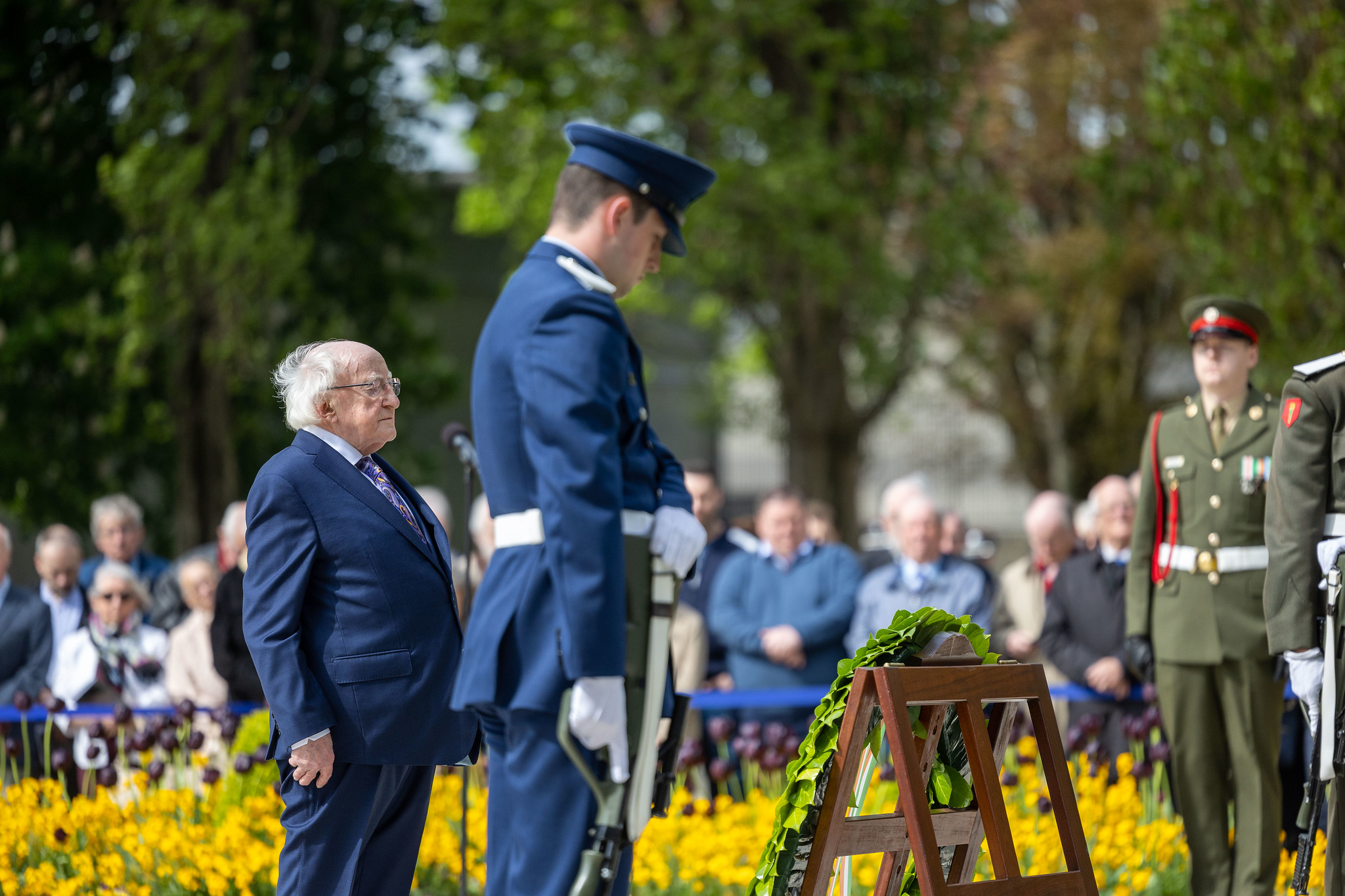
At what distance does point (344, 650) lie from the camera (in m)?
3.89

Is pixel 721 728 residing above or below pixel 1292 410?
below

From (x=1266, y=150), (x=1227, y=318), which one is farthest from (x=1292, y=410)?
(x=1266, y=150)

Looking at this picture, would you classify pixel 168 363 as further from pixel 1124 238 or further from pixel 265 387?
pixel 1124 238

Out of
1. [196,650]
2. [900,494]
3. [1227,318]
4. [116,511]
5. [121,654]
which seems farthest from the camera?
[116,511]

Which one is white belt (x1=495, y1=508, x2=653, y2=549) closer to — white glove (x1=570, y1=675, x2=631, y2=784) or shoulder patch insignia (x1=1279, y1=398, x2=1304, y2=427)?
white glove (x1=570, y1=675, x2=631, y2=784)

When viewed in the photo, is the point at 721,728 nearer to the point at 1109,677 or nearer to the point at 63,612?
the point at 1109,677

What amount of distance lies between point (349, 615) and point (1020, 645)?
416 cm

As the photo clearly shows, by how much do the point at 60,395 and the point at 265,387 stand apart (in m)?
1.40

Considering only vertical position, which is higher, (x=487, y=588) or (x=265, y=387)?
(x=265, y=387)

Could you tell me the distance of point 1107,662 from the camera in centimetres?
656

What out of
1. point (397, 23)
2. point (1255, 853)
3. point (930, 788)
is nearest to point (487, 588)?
point (930, 788)

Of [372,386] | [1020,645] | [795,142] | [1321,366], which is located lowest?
[1020,645]

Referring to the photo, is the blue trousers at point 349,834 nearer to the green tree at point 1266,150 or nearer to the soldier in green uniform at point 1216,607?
the soldier in green uniform at point 1216,607

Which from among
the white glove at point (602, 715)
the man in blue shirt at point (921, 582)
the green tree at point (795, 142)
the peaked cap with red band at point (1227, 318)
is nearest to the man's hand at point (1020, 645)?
the man in blue shirt at point (921, 582)
